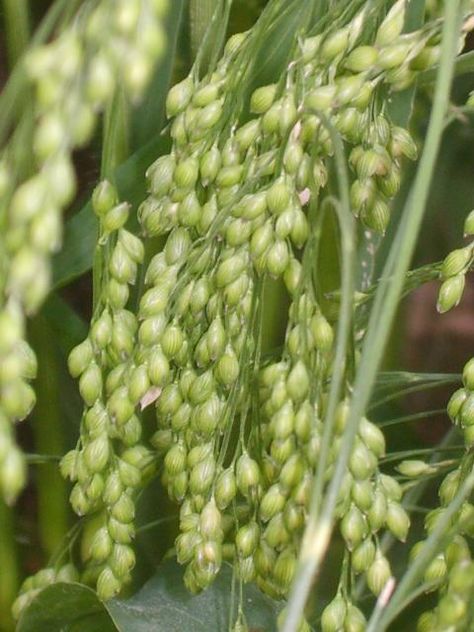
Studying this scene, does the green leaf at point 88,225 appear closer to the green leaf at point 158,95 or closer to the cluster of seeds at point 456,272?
the green leaf at point 158,95

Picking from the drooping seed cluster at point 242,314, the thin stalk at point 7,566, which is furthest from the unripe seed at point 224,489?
the thin stalk at point 7,566

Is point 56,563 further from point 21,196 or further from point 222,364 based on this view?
point 21,196

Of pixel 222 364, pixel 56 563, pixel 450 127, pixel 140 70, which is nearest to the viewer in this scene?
pixel 140 70

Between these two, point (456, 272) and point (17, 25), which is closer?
point (456, 272)

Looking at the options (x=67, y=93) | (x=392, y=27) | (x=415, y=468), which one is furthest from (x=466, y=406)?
(x=67, y=93)

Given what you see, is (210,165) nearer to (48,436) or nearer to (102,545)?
(102,545)

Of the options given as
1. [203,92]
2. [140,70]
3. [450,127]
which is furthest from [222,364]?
[450,127]

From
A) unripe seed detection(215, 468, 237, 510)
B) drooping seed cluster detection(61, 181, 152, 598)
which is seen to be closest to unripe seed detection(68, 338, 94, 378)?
drooping seed cluster detection(61, 181, 152, 598)
